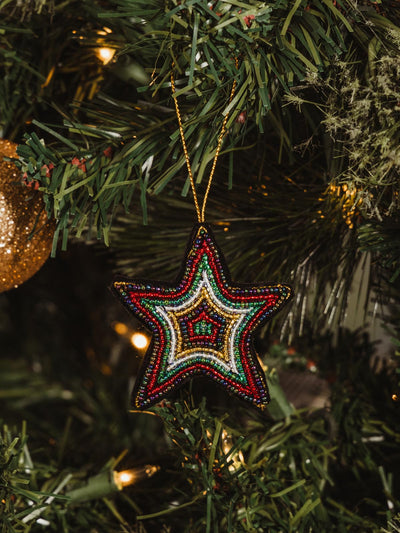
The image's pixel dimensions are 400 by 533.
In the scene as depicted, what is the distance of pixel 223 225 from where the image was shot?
522 mm

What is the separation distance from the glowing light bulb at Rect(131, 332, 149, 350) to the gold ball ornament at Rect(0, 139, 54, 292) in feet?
0.36

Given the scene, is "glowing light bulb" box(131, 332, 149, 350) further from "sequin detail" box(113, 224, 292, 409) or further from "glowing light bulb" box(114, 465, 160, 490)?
"glowing light bulb" box(114, 465, 160, 490)

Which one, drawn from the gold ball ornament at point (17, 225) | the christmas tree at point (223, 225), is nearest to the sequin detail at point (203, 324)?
the christmas tree at point (223, 225)

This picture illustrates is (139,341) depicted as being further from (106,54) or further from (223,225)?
(106,54)

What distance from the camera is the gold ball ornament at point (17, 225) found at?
1.44ft

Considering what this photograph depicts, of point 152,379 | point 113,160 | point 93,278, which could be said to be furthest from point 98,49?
point 93,278

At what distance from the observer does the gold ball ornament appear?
0.44 metres

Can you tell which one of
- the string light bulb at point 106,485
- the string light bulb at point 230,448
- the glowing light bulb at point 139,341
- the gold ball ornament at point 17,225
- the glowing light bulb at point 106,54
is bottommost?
the string light bulb at point 106,485

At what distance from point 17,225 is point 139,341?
142 millimetres

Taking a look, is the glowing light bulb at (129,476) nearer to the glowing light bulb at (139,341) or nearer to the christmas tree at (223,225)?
the christmas tree at (223,225)

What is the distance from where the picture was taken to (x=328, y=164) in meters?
0.45

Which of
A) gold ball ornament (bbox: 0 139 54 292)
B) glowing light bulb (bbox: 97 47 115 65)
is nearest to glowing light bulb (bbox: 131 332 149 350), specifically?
gold ball ornament (bbox: 0 139 54 292)

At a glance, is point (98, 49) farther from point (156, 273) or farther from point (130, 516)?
point (130, 516)

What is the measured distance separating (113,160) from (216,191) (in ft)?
0.42
